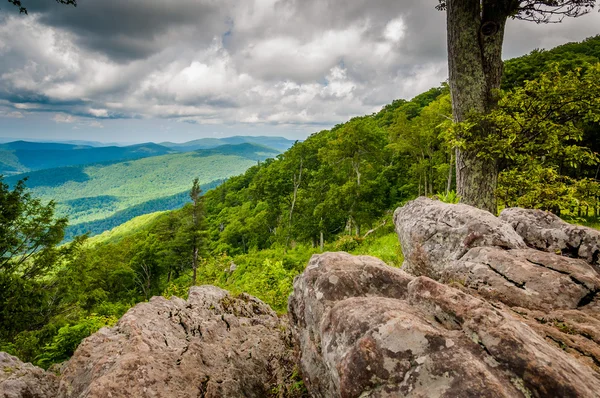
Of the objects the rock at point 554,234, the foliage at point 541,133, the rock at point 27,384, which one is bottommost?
the rock at point 27,384

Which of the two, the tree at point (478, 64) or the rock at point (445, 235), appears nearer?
the rock at point (445, 235)

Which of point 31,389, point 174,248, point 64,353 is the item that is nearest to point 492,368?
point 31,389

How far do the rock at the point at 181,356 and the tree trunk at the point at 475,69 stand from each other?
6.79 metres

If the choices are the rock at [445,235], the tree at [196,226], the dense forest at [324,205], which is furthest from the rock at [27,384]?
the tree at [196,226]

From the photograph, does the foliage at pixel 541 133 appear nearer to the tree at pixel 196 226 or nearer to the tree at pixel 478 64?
the tree at pixel 478 64

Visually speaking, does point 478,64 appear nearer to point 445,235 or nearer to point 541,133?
point 541,133

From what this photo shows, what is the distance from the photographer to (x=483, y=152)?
7.85 meters

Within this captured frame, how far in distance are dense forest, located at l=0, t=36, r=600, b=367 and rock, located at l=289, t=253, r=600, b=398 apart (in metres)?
5.52

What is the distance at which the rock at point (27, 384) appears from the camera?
558cm

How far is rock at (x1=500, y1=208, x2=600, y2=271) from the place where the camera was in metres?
4.99

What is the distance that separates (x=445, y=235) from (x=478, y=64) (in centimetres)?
534

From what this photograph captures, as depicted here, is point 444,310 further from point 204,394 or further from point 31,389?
point 31,389

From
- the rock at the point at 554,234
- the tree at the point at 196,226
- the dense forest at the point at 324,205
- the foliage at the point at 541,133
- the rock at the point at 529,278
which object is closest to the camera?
the rock at the point at 529,278

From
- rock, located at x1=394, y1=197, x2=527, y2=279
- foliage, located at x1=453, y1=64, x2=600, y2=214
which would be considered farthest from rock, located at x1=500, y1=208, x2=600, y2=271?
foliage, located at x1=453, y1=64, x2=600, y2=214
